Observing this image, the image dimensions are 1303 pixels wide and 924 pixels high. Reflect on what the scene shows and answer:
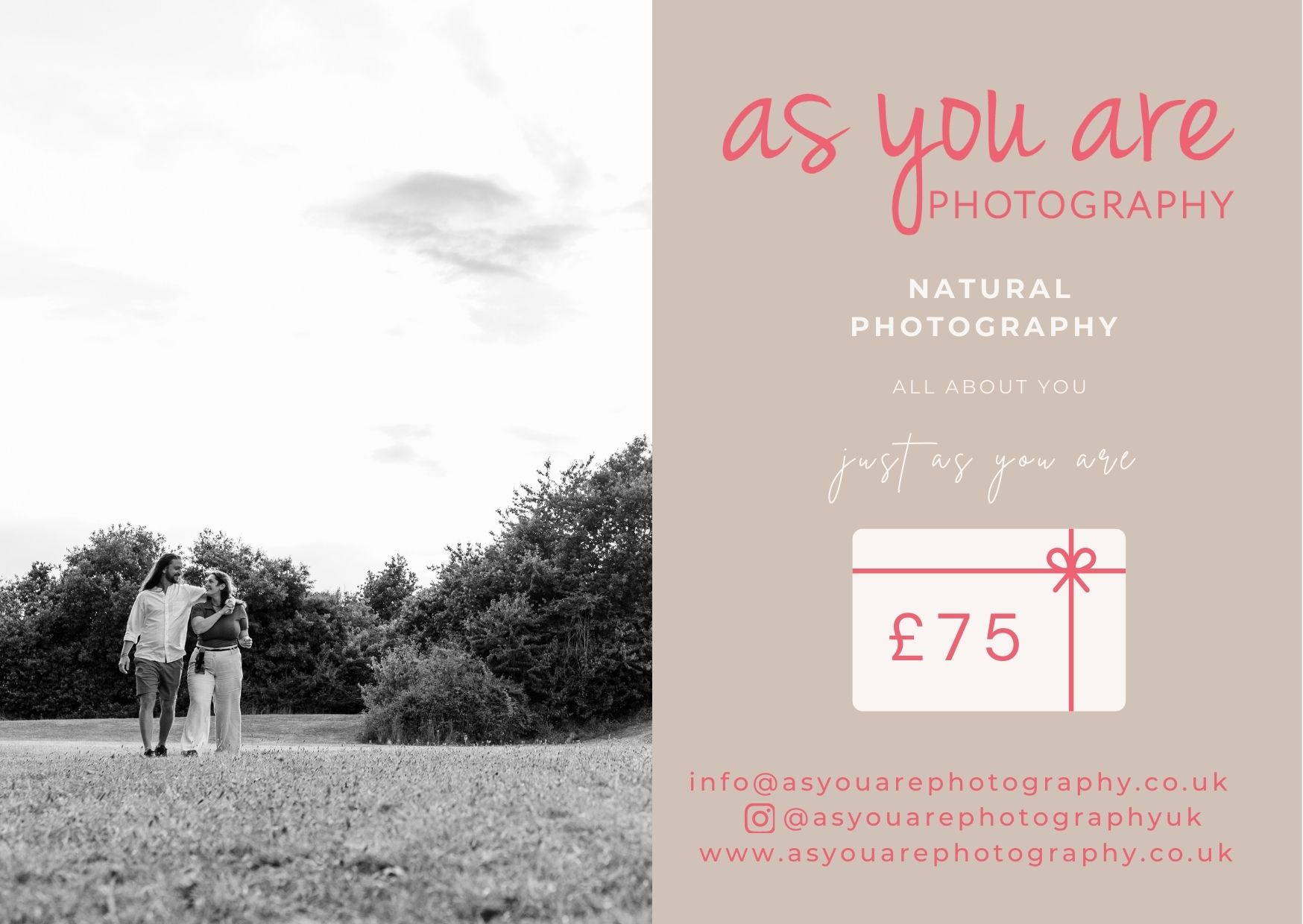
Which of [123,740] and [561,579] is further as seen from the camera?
[561,579]

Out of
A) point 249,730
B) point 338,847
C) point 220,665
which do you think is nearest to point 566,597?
point 249,730

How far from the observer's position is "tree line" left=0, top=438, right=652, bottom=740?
25422 millimetres

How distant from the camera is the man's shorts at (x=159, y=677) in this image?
12.7 meters

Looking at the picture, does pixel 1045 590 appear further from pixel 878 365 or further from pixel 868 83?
pixel 868 83

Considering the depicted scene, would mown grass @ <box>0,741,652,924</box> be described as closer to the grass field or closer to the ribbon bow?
the grass field

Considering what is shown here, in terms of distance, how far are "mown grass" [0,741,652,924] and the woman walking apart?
3.76 meters

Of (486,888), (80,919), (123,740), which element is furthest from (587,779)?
(123,740)

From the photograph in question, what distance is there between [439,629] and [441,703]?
4.84 meters

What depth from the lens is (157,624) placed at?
41.5 feet

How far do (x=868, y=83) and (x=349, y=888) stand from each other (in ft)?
16.5

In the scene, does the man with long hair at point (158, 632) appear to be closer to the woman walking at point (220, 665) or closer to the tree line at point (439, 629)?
the woman walking at point (220, 665)

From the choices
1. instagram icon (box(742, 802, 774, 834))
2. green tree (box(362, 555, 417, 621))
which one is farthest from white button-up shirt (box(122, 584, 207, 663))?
green tree (box(362, 555, 417, 621))

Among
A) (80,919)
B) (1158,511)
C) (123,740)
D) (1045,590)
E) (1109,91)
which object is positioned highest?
(1109,91)

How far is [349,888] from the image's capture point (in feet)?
18.8
